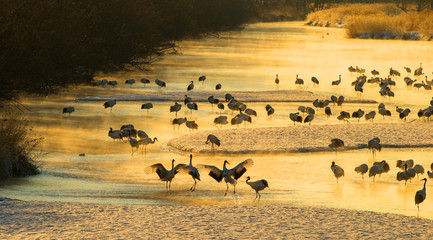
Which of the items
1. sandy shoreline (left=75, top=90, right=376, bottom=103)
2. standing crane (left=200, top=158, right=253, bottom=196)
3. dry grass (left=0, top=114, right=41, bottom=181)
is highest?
sandy shoreline (left=75, top=90, right=376, bottom=103)

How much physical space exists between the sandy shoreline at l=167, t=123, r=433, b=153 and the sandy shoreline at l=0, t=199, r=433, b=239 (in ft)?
21.4

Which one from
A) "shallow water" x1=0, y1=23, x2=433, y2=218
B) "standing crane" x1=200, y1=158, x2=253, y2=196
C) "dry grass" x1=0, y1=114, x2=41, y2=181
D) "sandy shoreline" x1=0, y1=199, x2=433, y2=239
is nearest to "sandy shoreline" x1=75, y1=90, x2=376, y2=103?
"shallow water" x1=0, y1=23, x2=433, y2=218

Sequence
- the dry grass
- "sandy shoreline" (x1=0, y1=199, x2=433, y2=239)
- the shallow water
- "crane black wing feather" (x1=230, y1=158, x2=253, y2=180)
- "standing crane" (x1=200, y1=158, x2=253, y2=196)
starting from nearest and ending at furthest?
1. "sandy shoreline" (x1=0, y1=199, x2=433, y2=239)
2. the shallow water
3. "standing crane" (x1=200, y1=158, x2=253, y2=196)
4. "crane black wing feather" (x1=230, y1=158, x2=253, y2=180)
5. the dry grass

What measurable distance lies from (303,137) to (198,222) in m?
9.38

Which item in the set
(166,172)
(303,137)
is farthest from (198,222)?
(303,137)

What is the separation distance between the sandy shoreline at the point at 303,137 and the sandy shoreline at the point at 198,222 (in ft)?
21.4

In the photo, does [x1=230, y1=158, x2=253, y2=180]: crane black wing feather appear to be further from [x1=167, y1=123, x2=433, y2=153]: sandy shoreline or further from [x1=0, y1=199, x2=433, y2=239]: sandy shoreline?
[x1=167, y1=123, x2=433, y2=153]: sandy shoreline

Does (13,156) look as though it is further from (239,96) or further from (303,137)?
(239,96)

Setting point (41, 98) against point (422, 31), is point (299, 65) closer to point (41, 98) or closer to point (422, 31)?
point (41, 98)

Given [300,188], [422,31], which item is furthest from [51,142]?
[422,31]

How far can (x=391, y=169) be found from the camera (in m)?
17.2

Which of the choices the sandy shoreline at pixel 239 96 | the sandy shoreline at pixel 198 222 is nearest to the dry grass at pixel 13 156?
the sandy shoreline at pixel 198 222

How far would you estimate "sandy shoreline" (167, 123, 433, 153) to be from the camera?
19.6m

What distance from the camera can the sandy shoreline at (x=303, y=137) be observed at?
19.6 metres
